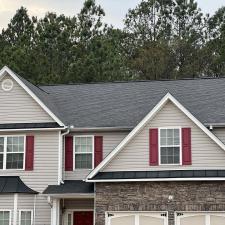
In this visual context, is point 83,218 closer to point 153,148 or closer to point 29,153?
point 29,153

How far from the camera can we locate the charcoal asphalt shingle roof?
2564 cm

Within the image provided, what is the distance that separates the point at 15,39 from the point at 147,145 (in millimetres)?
31406

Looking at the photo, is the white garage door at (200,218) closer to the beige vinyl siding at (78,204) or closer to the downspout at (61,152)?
the beige vinyl siding at (78,204)

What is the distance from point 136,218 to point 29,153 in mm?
6193

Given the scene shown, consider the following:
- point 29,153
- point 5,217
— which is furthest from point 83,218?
point 29,153

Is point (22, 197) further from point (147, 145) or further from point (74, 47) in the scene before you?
point (74, 47)

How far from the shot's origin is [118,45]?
51.2m

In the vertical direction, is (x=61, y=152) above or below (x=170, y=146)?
below

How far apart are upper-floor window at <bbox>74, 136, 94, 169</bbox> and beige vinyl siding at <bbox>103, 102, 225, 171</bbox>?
10.2 feet

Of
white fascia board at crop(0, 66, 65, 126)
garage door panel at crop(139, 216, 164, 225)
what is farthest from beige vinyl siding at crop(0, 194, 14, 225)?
garage door panel at crop(139, 216, 164, 225)

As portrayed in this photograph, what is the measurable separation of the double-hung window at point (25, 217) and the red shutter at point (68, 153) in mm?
2751

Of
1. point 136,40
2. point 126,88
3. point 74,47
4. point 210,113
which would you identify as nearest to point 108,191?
point 210,113

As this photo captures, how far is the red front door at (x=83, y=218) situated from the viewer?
2494 cm

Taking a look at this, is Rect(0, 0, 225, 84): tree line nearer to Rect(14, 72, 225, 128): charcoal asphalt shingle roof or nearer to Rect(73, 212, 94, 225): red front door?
Rect(14, 72, 225, 128): charcoal asphalt shingle roof
